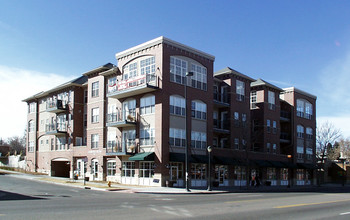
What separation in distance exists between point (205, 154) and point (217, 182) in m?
3.29

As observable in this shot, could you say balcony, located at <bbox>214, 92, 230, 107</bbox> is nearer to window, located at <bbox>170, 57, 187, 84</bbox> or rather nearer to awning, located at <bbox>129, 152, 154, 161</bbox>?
window, located at <bbox>170, 57, 187, 84</bbox>

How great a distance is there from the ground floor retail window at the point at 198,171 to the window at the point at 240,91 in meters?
11.5

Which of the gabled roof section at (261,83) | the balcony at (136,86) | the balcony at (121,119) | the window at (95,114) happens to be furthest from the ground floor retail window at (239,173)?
the window at (95,114)

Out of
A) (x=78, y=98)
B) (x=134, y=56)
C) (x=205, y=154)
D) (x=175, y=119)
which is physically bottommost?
(x=205, y=154)

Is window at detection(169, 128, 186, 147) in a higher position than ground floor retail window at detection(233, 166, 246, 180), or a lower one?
higher

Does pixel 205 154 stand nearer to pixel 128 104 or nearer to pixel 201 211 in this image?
pixel 128 104

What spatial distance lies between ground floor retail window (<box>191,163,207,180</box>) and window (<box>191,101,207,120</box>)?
17.3 feet

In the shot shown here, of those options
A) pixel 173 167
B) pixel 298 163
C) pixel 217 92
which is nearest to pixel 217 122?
pixel 217 92

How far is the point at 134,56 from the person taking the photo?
3928cm

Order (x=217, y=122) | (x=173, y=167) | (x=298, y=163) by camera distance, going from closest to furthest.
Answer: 1. (x=173, y=167)
2. (x=217, y=122)
3. (x=298, y=163)

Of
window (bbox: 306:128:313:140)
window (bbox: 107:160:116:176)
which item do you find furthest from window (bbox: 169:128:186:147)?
window (bbox: 306:128:313:140)

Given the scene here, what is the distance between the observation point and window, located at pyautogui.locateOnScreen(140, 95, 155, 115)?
36728 millimetres

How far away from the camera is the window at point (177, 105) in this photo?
1449 inches

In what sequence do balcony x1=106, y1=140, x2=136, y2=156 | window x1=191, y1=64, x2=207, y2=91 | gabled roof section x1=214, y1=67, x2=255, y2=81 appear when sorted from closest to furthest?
balcony x1=106, y1=140, x2=136, y2=156, window x1=191, y1=64, x2=207, y2=91, gabled roof section x1=214, y1=67, x2=255, y2=81
